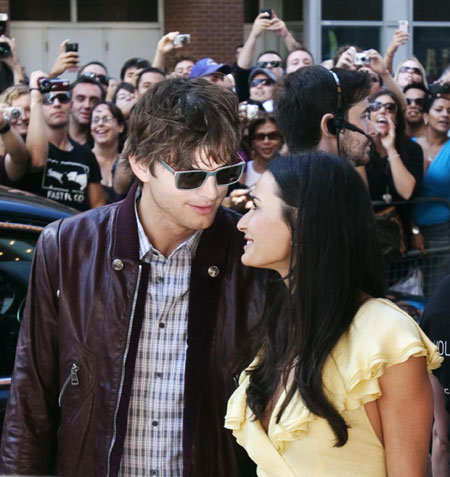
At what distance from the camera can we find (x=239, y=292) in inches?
116

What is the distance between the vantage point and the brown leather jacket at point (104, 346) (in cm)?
283

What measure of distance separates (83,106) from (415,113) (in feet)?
9.46

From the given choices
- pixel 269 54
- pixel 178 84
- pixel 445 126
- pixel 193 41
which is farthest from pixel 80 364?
pixel 193 41

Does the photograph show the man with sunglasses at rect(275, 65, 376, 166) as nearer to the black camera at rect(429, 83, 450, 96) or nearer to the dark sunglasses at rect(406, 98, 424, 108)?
the black camera at rect(429, 83, 450, 96)

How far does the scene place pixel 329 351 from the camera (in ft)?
7.64

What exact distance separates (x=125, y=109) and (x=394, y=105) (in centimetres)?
236

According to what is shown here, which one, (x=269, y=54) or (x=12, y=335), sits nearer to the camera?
(x=12, y=335)

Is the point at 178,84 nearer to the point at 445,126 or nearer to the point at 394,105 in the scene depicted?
the point at 394,105

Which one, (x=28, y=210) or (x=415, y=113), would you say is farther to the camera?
(x=415, y=113)

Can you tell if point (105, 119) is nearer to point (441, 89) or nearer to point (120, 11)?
point (441, 89)

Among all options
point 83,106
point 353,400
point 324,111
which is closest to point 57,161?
point 83,106

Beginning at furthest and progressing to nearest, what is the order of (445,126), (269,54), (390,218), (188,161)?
1. (269,54)
2. (445,126)
3. (390,218)
4. (188,161)

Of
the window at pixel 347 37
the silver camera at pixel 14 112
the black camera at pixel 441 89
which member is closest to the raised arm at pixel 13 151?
the silver camera at pixel 14 112

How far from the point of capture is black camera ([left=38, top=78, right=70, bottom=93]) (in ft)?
21.4
